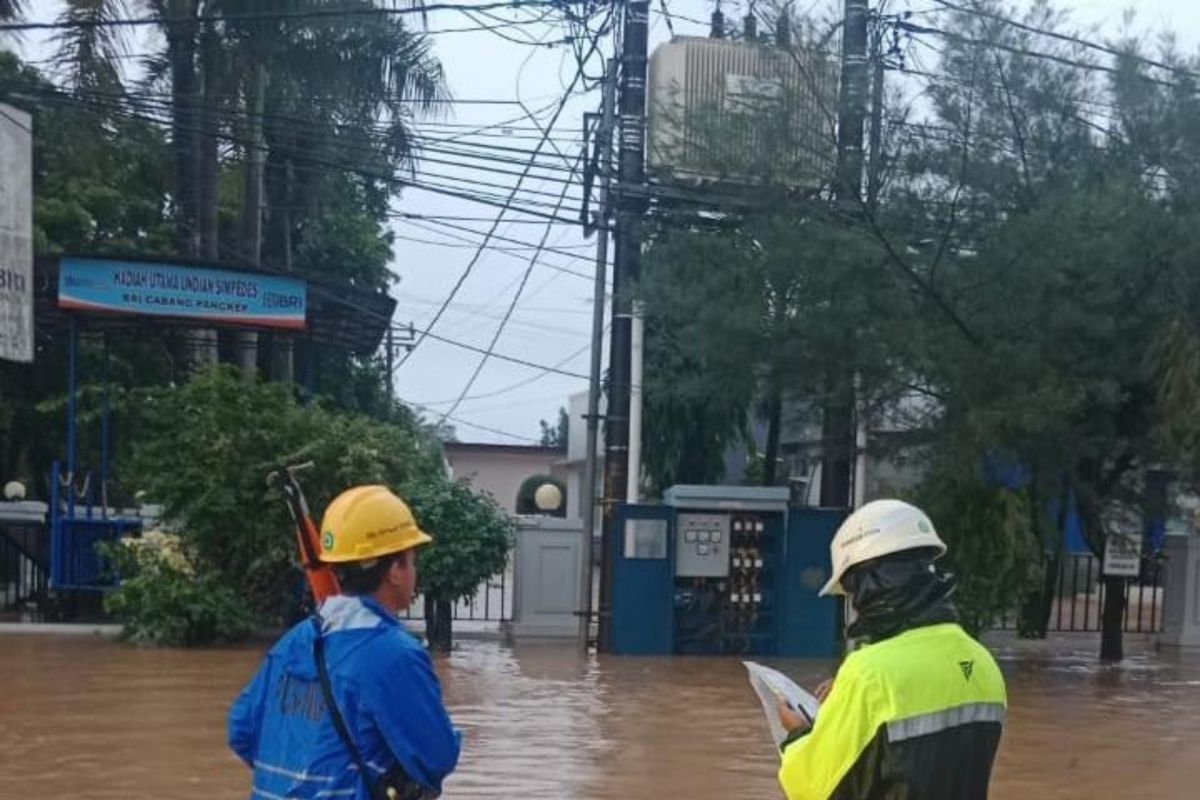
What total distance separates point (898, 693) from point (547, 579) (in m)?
15.9

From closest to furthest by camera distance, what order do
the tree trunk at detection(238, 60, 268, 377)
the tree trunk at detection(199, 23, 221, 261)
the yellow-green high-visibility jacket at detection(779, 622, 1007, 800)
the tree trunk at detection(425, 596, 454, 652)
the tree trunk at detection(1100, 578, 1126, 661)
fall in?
the yellow-green high-visibility jacket at detection(779, 622, 1007, 800) → the tree trunk at detection(425, 596, 454, 652) → the tree trunk at detection(1100, 578, 1126, 661) → the tree trunk at detection(199, 23, 221, 261) → the tree trunk at detection(238, 60, 268, 377)

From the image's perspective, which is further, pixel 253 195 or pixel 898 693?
pixel 253 195

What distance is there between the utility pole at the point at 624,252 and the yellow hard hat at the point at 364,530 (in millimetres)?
13698

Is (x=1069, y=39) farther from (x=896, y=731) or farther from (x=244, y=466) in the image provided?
(x=896, y=731)

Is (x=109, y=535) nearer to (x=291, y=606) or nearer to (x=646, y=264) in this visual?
(x=291, y=606)

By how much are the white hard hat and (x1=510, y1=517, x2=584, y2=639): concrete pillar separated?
15277mm

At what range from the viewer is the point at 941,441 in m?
15.9

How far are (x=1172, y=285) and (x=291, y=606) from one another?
945cm

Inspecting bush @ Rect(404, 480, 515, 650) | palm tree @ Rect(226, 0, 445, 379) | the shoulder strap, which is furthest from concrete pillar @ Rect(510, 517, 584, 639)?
the shoulder strap

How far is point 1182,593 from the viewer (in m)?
20.7

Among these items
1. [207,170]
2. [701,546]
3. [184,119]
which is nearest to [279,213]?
[207,170]

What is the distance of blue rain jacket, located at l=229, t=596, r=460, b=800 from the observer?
3520 mm

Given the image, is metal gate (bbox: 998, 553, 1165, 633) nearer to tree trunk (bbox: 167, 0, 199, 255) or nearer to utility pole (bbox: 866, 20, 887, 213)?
utility pole (bbox: 866, 20, 887, 213)

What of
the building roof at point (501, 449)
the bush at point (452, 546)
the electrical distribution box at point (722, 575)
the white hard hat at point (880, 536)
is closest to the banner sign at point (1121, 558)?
the electrical distribution box at point (722, 575)
